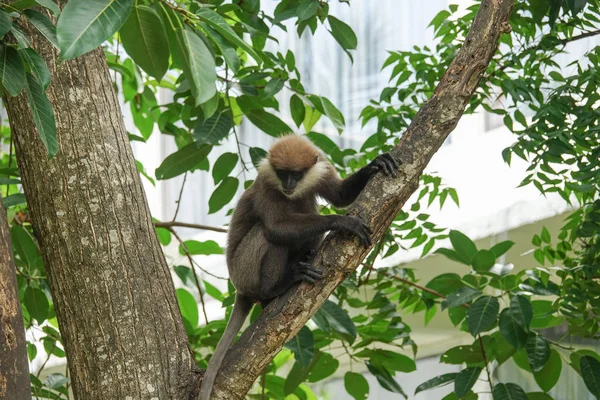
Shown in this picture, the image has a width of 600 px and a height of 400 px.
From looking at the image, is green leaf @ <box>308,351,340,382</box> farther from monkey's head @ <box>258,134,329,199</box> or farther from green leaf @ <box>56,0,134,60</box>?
green leaf @ <box>56,0,134,60</box>

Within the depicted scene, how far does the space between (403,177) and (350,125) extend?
5.23 metres

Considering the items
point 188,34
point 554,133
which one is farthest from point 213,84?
point 554,133

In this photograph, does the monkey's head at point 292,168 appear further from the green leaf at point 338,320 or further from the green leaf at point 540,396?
the green leaf at point 540,396

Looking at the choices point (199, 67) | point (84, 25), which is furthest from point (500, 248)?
point (84, 25)

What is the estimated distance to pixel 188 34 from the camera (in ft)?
6.26

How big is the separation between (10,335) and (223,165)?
1.63 metres

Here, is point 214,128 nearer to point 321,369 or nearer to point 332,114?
point 332,114

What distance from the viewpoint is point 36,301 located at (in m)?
3.69

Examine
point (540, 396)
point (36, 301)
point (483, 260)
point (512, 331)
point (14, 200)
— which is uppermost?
point (14, 200)

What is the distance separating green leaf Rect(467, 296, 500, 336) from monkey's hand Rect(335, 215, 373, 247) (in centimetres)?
85

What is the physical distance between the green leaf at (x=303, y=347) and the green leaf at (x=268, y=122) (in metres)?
0.99

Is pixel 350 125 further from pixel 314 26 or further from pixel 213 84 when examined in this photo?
pixel 213 84

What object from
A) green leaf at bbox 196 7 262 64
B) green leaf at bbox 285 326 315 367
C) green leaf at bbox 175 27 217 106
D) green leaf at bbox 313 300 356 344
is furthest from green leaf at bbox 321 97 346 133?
green leaf at bbox 175 27 217 106

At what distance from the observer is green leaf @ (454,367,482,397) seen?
3.52m
